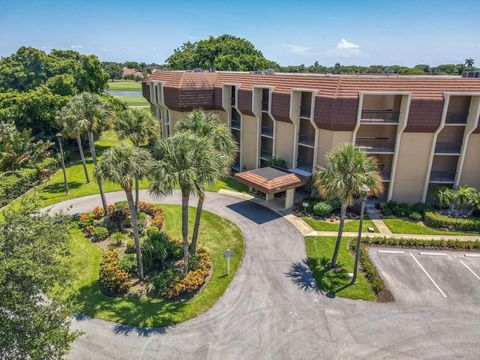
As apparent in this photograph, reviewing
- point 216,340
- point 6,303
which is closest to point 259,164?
point 216,340

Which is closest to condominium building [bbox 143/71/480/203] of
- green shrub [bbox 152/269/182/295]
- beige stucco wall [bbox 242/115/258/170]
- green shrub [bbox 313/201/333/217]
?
beige stucco wall [bbox 242/115/258/170]

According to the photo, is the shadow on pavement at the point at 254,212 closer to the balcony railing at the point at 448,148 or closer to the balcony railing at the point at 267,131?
the balcony railing at the point at 267,131

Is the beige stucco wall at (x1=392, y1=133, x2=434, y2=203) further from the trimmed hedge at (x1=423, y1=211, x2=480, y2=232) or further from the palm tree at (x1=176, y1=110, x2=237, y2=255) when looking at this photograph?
the palm tree at (x1=176, y1=110, x2=237, y2=255)

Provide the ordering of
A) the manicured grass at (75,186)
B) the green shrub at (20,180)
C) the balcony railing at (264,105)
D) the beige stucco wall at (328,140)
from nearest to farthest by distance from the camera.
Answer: the beige stucco wall at (328,140)
the green shrub at (20,180)
the manicured grass at (75,186)
the balcony railing at (264,105)

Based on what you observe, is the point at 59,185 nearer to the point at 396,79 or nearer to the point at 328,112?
the point at 328,112

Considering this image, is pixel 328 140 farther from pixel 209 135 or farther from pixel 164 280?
pixel 164 280

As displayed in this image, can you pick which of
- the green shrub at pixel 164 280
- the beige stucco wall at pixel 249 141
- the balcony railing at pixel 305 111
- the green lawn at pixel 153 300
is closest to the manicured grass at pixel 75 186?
the beige stucco wall at pixel 249 141
